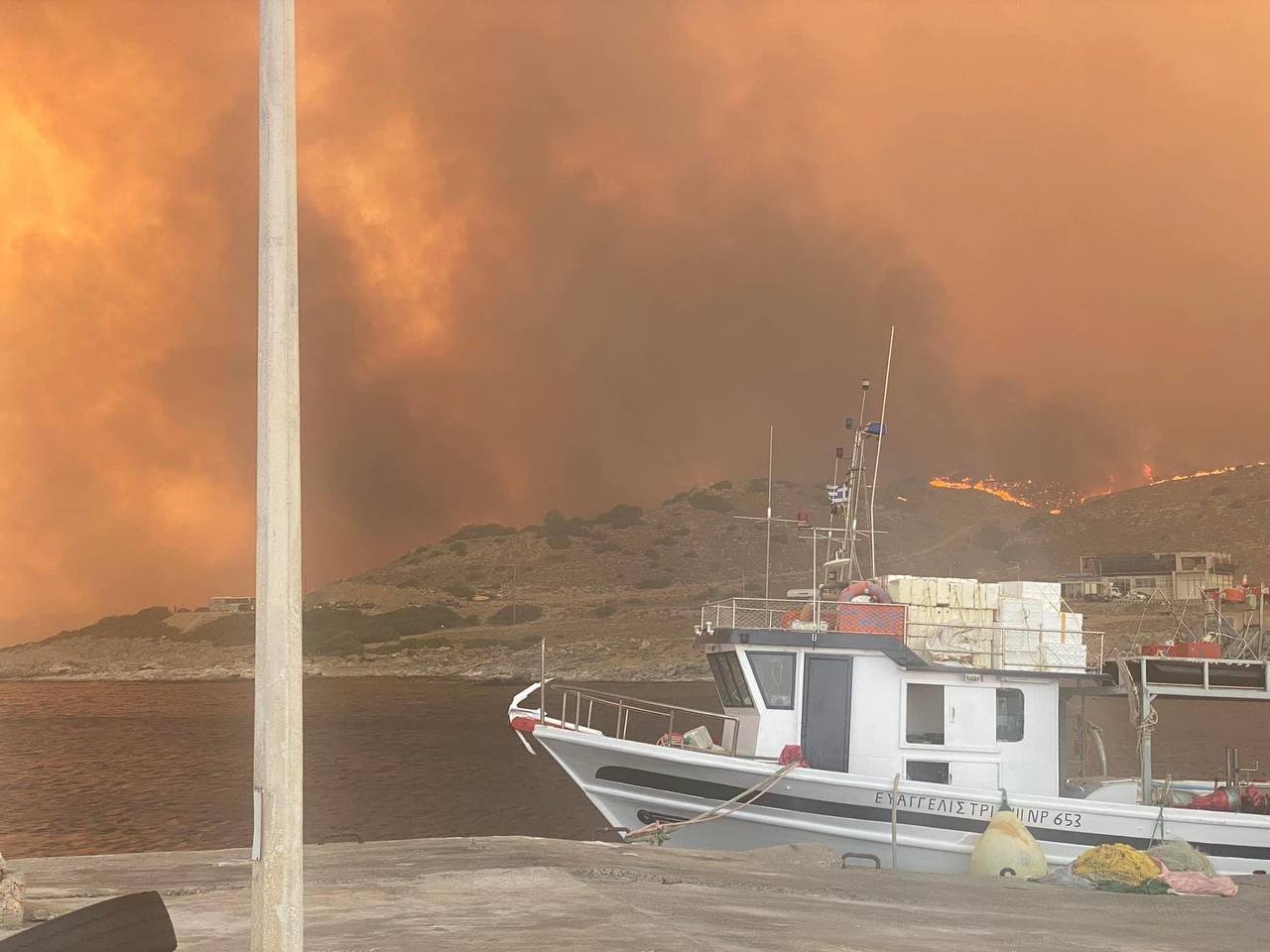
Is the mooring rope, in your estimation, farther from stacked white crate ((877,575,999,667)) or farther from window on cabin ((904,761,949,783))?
stacked white crate ((877,575,999,667))

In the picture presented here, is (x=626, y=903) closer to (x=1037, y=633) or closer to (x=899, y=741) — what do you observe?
(x=899, y=741)

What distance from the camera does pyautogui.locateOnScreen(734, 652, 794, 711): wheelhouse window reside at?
64.2 ft

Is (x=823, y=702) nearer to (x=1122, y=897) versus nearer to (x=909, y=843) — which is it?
(x=909, y=843)

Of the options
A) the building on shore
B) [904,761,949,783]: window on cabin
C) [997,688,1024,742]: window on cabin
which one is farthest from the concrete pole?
the building on shore

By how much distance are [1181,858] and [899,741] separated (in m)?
4.06

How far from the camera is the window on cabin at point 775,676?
64.2 ft

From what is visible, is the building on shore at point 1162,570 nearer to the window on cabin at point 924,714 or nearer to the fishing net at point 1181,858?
the window on cabin at point 924,714

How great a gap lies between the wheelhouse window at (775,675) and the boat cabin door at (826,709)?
0.23m

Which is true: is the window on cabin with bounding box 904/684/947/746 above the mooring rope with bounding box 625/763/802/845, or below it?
above

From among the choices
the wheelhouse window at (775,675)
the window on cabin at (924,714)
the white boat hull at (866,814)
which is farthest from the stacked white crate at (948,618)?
the white boat hull at (866,814)

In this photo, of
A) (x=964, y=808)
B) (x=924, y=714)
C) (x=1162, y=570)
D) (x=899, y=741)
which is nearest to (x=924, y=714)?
(x=924, y=714)

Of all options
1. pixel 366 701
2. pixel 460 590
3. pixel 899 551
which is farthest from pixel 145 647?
pixel 899 551

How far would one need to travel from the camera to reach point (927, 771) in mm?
19484

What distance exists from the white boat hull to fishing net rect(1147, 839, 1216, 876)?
5.36ft
